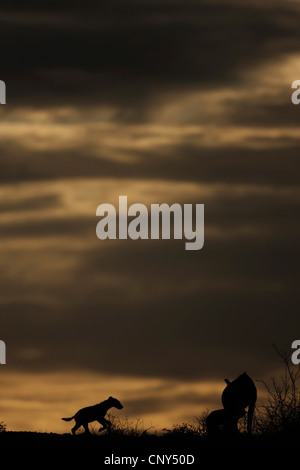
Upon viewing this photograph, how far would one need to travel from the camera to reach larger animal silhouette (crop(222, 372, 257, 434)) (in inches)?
1320

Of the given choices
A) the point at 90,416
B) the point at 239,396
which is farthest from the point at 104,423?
the point at 239,396

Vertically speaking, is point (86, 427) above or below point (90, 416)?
below

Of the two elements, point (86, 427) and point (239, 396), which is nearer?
point (239, 396)

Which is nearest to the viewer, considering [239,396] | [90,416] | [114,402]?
[239,396]

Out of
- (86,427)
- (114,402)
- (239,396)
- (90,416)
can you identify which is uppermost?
(114,402)

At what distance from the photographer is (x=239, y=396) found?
33.5 m

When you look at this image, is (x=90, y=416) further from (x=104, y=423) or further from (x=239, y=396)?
(x=239, y=396)

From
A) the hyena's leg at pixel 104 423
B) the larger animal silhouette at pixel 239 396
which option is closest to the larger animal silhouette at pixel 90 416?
the hyena's leg at pixel 104 423

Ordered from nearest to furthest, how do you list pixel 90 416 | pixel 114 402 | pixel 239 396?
pixel 239 396 → pixel 90 416 → pixel 114 402

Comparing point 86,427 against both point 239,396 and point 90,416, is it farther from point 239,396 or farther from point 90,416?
point 239,396

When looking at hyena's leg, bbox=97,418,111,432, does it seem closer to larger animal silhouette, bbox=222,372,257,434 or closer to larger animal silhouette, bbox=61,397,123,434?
larger animal silhouette, bbox=61,397,123,434

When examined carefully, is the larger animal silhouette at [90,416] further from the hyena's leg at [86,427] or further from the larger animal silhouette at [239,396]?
the larger animal silhouette at [239,396]
